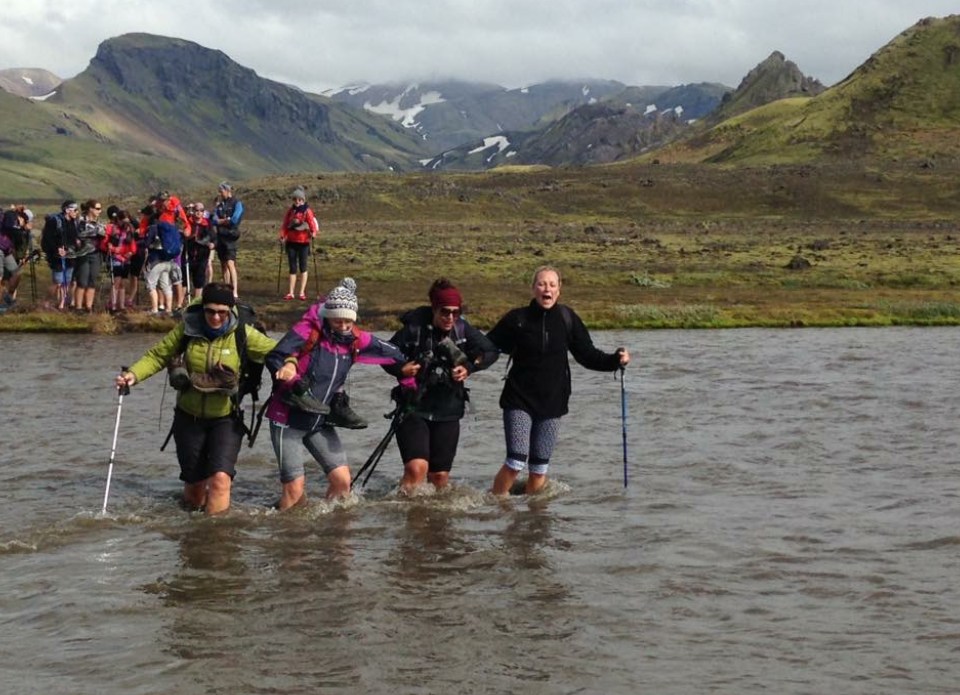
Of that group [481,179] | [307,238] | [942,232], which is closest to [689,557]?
[307,238]

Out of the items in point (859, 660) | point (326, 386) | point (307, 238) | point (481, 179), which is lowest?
point (859, 660)

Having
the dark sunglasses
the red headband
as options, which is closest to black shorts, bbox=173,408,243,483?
the dark sunglasses

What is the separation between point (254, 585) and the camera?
9.79 metres

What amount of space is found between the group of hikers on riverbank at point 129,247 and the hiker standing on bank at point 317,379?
46.5 feet

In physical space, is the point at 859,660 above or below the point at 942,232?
below

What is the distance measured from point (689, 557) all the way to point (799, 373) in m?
11.8

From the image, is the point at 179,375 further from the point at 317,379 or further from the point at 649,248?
the point at 649,248

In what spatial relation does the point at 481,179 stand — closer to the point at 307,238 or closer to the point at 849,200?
the point at 849,200

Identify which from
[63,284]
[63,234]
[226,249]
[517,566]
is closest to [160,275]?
[226,249]

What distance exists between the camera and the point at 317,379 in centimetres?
1169

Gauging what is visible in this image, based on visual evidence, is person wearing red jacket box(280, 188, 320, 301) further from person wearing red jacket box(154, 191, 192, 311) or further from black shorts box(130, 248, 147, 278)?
black shorts box(130, 248, 147, 278)

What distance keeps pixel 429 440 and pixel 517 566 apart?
7.99 feet

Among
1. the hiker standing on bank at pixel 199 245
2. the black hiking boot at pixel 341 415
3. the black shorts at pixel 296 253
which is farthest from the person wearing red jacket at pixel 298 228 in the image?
the black hiking boot at pixel 341 415

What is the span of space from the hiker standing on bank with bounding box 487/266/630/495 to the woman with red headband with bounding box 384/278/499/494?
0.30 metres
